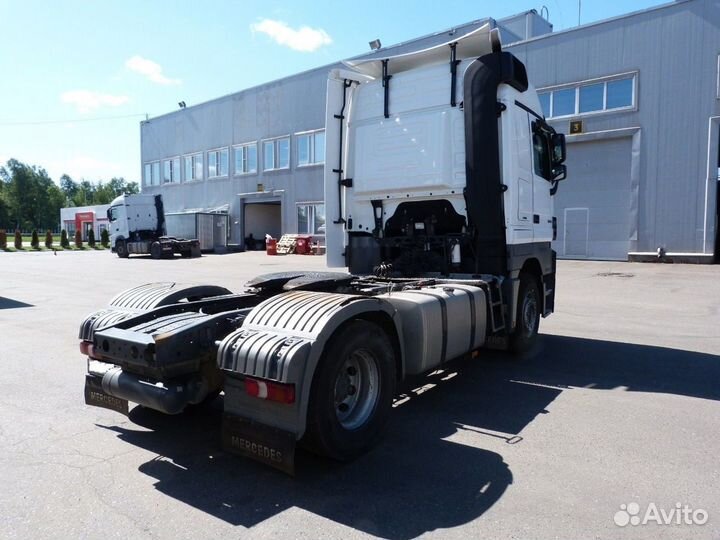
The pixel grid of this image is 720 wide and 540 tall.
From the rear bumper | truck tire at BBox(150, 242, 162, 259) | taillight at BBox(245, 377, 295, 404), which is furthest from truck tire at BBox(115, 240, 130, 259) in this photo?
taillight at BBox(245, 377, 295, 404)

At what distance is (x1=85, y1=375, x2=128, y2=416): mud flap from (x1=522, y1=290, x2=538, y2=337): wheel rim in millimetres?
4954

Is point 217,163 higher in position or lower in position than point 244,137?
lower

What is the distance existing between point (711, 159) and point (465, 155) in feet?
66.6

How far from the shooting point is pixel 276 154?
124ft

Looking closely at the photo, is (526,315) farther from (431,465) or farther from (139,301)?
(139,301)

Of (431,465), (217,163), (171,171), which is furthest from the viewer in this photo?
(171,171)

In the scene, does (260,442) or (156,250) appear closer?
(260,442)

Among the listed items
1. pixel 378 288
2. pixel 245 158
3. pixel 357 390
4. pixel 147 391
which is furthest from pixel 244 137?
pixel 147 391

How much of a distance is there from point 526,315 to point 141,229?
30546mm

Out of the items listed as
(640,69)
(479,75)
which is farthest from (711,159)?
(479,75)

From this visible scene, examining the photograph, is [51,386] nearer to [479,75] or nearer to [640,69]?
[479,75]

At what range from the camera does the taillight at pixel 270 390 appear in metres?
3.37

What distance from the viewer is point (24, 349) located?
7590 millimetres

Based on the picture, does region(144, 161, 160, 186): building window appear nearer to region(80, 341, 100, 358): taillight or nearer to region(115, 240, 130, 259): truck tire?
region(115, 240, 130, 259): truck tire
